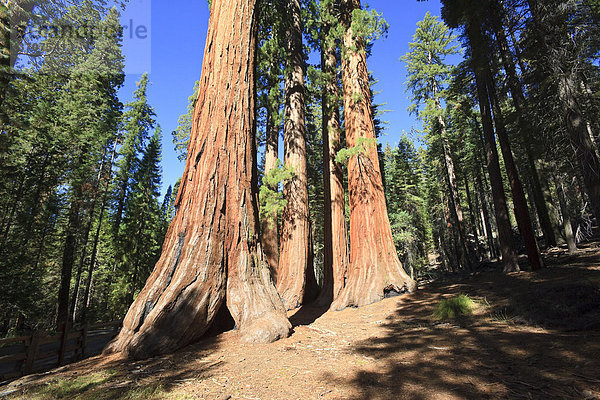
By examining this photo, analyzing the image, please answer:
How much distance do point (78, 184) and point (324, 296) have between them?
15189mm

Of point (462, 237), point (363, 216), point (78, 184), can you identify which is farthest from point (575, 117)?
point (78, 184)

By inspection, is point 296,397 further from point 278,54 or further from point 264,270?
point 278,54

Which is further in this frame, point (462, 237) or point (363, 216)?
point (462, 237)

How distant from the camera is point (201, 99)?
512 cm

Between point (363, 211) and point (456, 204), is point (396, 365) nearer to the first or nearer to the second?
point (363, 211)

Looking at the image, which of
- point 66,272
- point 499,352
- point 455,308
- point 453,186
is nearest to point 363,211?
point 455,308

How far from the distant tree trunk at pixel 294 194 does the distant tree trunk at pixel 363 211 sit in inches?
75.6

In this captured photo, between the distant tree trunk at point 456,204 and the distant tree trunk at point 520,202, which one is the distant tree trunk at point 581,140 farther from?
the distant tree trunk at point 456,204

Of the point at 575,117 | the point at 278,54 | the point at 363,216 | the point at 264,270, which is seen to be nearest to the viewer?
the point at 264,270

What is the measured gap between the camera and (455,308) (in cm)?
503

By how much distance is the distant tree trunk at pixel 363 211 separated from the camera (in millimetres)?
7406

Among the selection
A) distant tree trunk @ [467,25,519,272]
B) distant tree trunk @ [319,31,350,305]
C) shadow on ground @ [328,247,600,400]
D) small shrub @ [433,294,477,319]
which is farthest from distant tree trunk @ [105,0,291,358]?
distant tree trunk @ [467,25,519,272]

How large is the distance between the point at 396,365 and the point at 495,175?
10011 mm

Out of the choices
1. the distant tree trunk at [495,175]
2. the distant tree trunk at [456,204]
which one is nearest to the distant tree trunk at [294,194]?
the distant tree trunk at [495,175]
